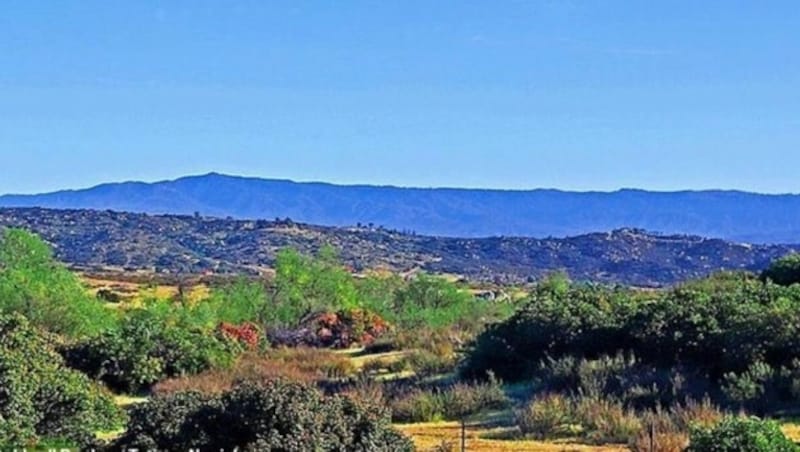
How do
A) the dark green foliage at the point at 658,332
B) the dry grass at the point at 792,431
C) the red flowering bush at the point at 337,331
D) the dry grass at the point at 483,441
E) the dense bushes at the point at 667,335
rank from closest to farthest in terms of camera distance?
1. the dry grass at the point at 483,441
2. the dry grass at the point at 792,431
3. the dense bushes at the point at 667,335
4. the dark green foliage at the point at 658,332
5. the red flowering bush at the point at 337,331

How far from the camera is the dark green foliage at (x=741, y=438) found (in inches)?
553

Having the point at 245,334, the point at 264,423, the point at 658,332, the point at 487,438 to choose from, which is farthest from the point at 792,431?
the point at 245,334

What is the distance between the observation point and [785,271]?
33938 mm

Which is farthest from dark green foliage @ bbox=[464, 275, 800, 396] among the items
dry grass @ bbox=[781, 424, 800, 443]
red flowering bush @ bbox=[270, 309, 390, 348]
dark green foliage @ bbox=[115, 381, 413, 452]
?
red flowering bush @ bbox=[270, 309, 390, 348]

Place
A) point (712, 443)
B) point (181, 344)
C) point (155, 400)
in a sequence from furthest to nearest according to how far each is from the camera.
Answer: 1. point (181, 344)
2. point (155, 400)
3. point (712, 443)

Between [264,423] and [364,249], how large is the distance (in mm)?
147456

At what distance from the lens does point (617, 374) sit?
23.5 meters

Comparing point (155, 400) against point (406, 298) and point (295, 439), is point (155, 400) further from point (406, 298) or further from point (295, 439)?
point (406, 298)

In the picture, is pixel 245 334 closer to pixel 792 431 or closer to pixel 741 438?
pixel 792 431

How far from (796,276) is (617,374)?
12.0 metres

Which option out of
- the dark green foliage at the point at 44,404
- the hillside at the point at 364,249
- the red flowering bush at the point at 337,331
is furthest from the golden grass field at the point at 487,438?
the hillside at the point at 364,249

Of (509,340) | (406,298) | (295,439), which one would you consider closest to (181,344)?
(509,340)

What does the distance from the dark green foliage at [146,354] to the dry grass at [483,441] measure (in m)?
9.55

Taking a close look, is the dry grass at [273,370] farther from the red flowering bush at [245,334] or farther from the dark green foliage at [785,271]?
the dark green foliage at [785,271]
